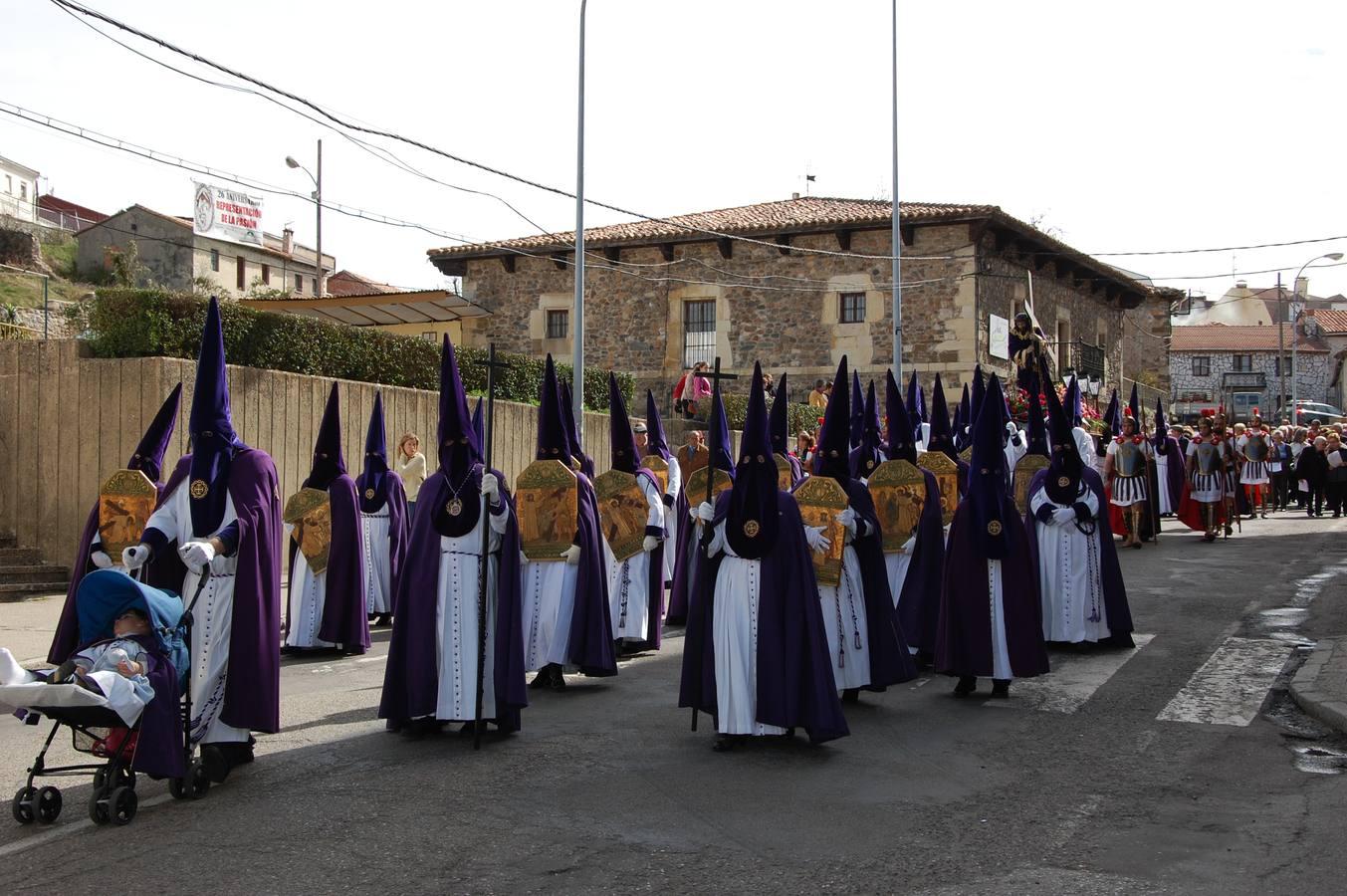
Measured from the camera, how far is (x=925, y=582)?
1078 cm

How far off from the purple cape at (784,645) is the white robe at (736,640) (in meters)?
0.04

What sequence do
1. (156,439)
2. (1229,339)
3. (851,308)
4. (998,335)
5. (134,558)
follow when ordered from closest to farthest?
(134,558), (156,439), (998,335), (851,308), (1229,339)

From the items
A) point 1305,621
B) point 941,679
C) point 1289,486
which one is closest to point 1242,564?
point 1305,621

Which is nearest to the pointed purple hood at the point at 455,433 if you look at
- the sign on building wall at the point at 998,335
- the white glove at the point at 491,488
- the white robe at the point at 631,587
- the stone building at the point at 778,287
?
the white glove at the point at 491,488

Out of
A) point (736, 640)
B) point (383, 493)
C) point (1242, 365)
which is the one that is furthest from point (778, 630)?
point (1242, 365)

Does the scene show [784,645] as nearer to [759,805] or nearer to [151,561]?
[759,805]

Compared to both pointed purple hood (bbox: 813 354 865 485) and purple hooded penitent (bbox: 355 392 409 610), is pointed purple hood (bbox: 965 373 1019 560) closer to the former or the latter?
pointed purple hood (bbox: 813 354 865 485)

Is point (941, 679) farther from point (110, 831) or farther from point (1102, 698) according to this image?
point (110, 831)

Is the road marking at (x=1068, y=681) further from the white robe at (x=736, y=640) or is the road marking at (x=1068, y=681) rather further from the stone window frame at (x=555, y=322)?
the stone window frame at (x=555, y=322)

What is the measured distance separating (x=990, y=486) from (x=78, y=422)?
10885 mm

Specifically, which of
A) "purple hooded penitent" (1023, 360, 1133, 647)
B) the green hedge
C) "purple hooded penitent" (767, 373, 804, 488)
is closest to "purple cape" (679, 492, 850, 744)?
"purple hooded penitent" (767, 373, 804, 488)

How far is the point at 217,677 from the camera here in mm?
6777

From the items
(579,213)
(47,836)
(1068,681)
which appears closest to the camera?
(47,836)

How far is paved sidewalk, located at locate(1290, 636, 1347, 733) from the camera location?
8.29m
